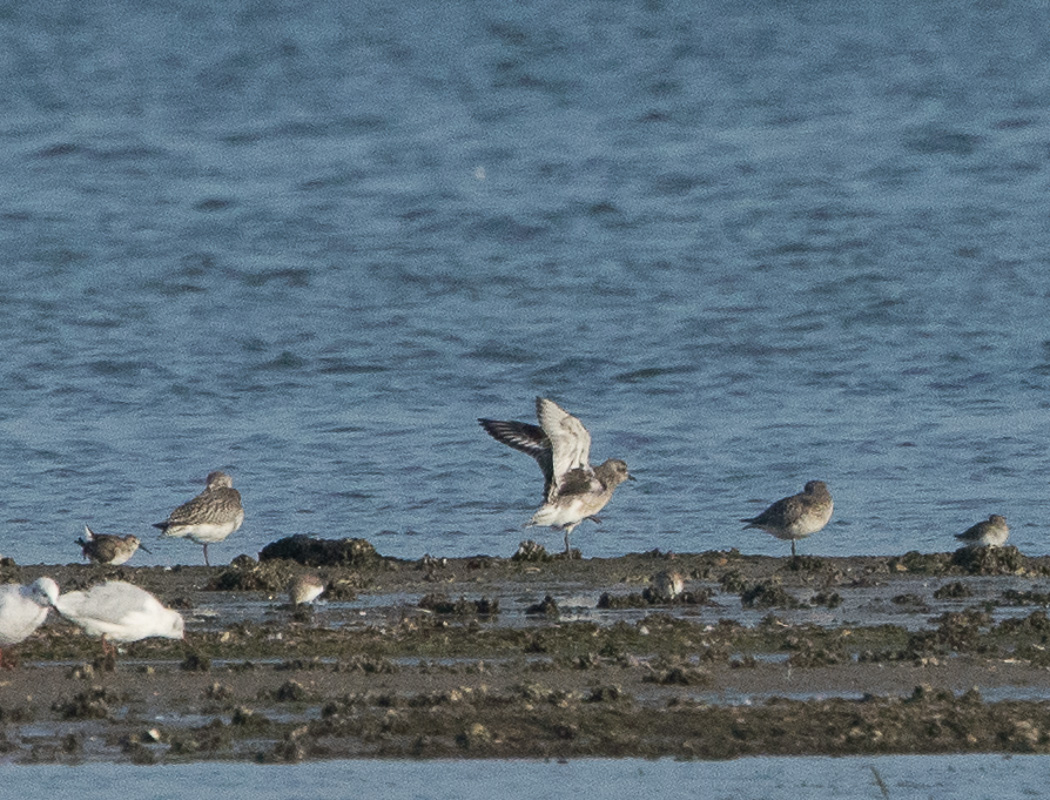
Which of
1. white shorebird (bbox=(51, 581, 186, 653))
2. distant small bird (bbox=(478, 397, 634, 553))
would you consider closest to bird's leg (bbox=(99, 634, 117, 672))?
white shorebird (bbox=(51, 581, 186, 653))

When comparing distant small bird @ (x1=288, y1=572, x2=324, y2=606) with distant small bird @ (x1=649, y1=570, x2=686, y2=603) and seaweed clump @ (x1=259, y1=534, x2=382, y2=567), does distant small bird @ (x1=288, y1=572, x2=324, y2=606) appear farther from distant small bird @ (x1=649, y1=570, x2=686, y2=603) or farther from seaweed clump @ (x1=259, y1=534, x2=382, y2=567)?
distant small bird @ (x1=649, y1=570, x2=686, y2=603)

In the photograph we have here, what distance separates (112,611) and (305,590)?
1.82 m

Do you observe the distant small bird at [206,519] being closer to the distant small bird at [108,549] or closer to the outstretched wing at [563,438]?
the distant small bird at [108,549]

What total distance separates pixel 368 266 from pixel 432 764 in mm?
17096

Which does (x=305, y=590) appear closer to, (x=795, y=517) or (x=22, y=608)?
(x=22, y=608)

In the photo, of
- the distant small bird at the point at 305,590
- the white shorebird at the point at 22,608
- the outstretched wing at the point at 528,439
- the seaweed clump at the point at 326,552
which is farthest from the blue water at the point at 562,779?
the outstretched wing at the point at 528,439

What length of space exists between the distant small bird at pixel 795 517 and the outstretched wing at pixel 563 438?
1595 millimetres

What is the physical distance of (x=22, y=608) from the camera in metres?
8.74

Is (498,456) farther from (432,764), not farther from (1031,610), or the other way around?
(432,764)

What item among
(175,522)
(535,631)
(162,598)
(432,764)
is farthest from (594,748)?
(175,522)

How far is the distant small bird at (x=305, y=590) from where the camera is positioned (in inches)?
407

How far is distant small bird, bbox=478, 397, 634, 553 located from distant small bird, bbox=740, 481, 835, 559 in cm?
135

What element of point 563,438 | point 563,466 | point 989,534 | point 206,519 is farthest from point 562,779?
point 563,466

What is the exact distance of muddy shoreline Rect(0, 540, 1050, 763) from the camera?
726 cm
